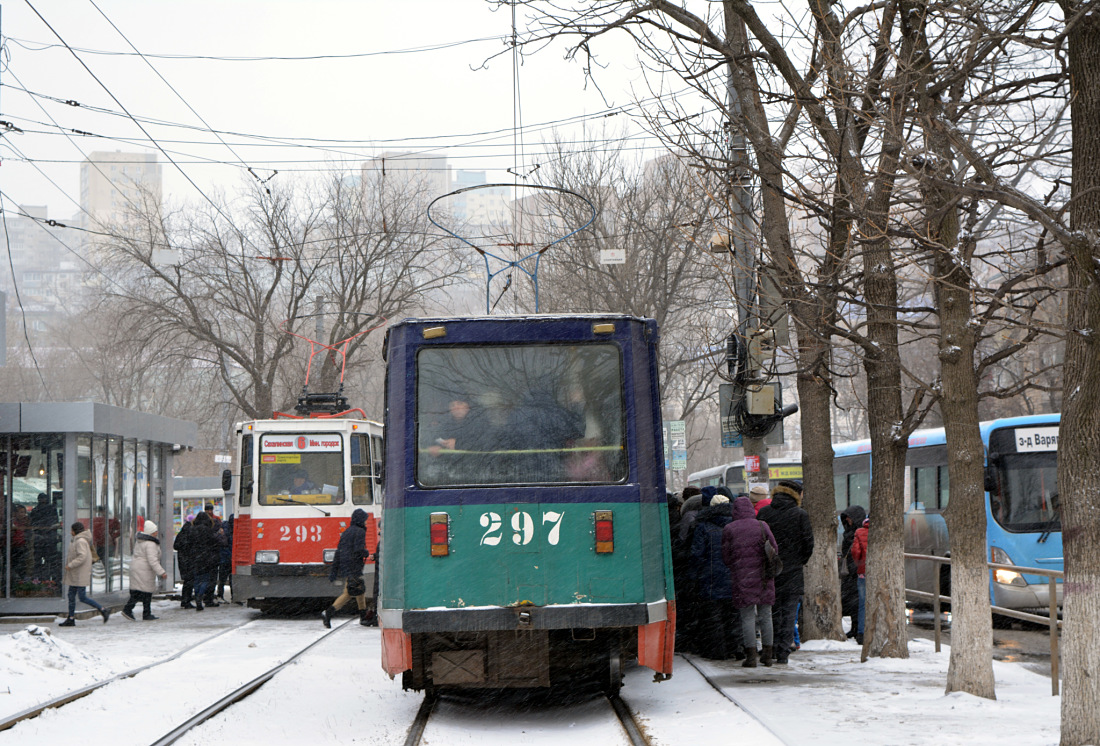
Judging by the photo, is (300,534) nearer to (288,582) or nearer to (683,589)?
(288,582)

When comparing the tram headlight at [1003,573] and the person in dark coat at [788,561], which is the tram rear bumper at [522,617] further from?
the tram headlight at [1003,573]

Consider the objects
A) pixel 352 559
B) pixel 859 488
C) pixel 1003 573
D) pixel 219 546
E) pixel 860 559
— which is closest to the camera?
pixel 860 559

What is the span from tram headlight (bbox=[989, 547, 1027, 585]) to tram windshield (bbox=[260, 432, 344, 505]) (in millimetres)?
9232

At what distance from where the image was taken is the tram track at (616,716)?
25.5ft

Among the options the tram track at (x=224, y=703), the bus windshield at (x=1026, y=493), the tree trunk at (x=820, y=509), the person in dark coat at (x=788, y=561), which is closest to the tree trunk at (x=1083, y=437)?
the person in dark coat at (x=788, y=561)

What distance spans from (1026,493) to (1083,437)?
10.1 m

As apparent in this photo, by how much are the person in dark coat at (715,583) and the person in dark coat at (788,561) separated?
1.29 feet

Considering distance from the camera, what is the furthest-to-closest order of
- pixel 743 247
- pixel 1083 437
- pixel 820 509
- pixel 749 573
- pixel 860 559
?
pixel 860 559 < pixel 743 247 < pixel 820 509 < pixel 749 573 < pixel 1083 437

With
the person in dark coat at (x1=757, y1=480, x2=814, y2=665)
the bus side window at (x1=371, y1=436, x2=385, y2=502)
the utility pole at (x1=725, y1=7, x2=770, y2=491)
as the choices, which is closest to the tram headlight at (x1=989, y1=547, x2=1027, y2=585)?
the utility pole at (x1=725, y1=7, x2=770, y2=491)

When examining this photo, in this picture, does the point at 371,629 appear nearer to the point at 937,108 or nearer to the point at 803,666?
the point at 803,666

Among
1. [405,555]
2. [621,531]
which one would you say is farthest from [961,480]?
[405,555]

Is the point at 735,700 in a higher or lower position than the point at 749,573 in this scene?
lower

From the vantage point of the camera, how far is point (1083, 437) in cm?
670

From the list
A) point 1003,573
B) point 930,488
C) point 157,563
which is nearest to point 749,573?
point 1003,573
